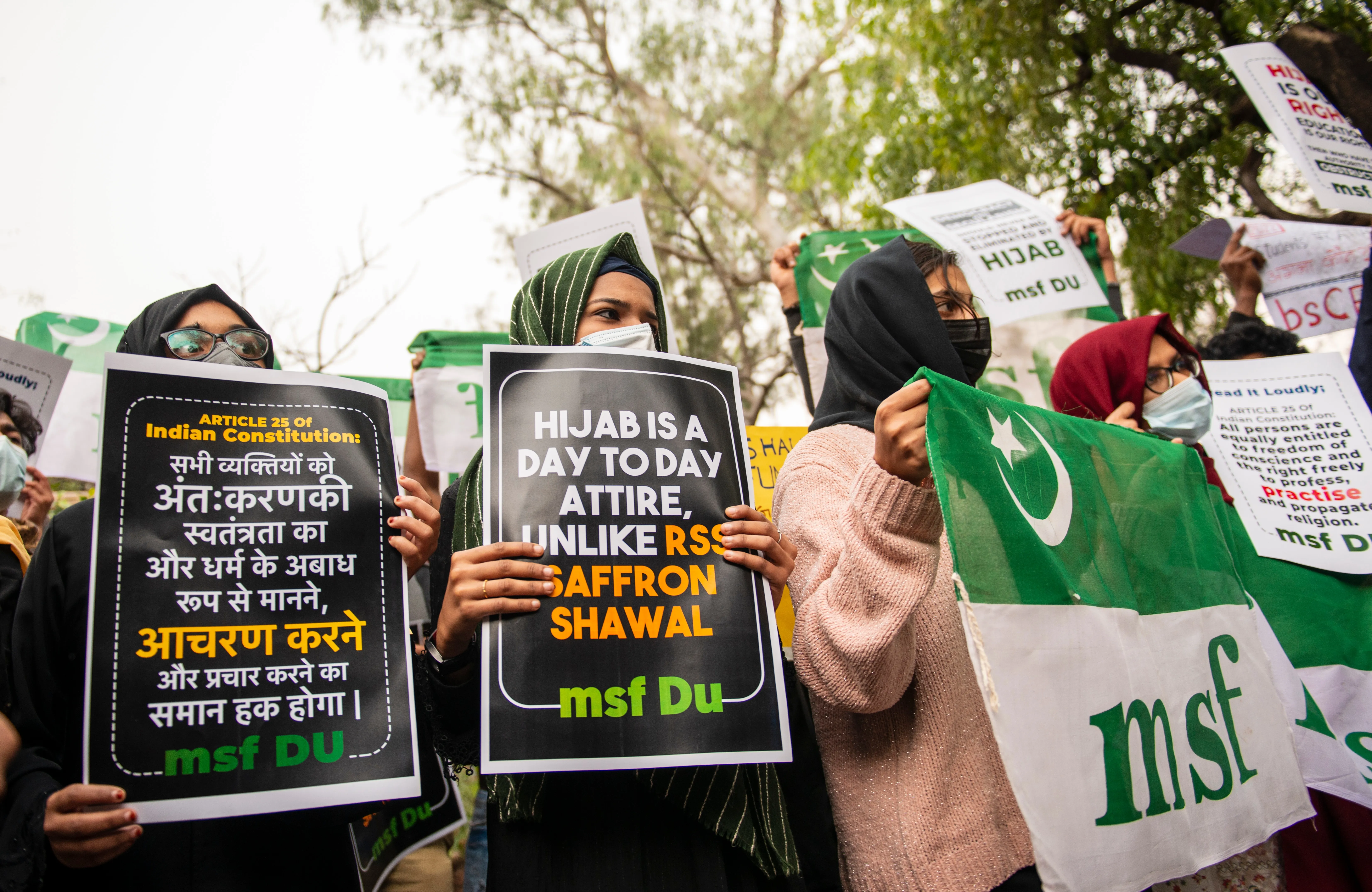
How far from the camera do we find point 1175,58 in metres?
5.18

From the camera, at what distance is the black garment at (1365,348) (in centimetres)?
296

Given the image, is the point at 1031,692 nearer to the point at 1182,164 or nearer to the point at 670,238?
the point at 1182,164

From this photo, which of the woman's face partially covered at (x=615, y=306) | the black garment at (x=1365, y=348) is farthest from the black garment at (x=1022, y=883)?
the black garment at (x=1365, y=348)

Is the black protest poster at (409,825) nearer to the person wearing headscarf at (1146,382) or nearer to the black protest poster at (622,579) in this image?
the black protest poster at (622,579)

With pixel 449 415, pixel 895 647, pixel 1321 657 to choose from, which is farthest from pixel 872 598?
pixel 449 415

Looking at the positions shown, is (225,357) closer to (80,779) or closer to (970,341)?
(80,779)

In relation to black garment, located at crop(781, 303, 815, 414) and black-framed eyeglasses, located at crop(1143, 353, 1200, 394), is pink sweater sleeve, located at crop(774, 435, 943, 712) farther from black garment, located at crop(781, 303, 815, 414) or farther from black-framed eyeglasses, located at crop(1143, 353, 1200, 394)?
black-framed eyeglasses, located at crop(1143, 353, 1200, 394)

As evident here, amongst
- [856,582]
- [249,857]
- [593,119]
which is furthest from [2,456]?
[593,119]

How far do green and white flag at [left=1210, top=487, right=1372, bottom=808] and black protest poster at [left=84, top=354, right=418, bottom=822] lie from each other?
6.59 feet

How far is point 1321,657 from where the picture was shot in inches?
91.8

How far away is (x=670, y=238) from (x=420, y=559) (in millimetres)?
10535

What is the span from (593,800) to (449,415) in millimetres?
2663

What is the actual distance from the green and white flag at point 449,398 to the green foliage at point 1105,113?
11.3ft

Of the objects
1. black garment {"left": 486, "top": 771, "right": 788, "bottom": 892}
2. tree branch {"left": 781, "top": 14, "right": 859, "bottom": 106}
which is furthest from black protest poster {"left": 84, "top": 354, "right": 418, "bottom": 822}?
tree branch {"left": 781, "top": 14, "right": 859, "bottom": 106}
